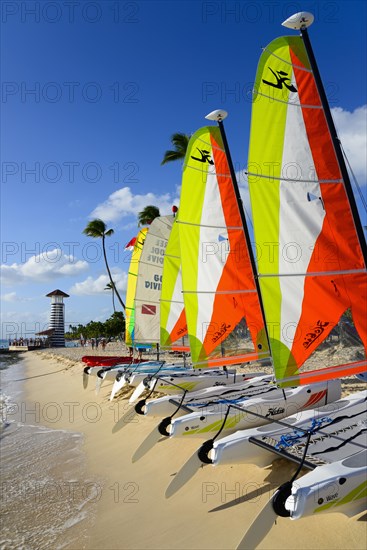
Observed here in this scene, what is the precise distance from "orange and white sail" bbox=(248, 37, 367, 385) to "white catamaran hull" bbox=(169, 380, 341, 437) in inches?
57.7

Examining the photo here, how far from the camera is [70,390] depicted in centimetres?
1989

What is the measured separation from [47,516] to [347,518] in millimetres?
4643

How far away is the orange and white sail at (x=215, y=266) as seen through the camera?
9.83 metres

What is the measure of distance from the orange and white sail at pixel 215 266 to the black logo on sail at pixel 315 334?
9.76 ft

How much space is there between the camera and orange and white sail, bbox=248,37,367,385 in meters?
6.10

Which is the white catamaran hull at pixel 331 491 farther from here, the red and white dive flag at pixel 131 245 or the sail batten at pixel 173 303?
the red and white dive flag at pixel 131 245

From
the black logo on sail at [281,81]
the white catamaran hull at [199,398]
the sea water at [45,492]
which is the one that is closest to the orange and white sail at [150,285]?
the sea water at [45,492]

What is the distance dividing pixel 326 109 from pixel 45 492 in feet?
27.1

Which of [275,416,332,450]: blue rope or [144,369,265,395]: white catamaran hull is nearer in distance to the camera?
[275,416,332,450]: blue rope

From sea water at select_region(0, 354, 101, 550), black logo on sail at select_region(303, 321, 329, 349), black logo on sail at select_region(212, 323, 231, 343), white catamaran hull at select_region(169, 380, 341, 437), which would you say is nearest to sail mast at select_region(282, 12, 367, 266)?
black logo on sail at select_region(303, 321, 329, 349)

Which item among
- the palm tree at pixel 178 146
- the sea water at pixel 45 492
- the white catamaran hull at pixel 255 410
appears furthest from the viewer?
the palm tree at pixel 178 146

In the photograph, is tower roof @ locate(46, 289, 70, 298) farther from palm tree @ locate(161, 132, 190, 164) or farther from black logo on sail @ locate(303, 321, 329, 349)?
black logo on sail @ locate(303, 321, 329, 349)

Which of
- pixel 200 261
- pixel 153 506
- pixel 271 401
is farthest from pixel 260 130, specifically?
pixel 153 506

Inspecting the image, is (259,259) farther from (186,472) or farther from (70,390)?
(70,390)
